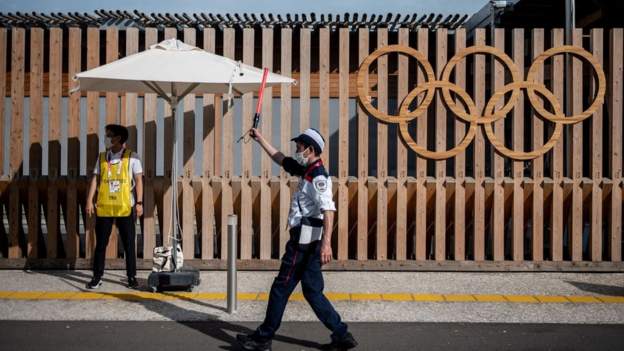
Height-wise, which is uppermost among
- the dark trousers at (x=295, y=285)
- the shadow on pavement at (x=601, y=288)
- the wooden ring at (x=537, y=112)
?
the wooden ring at (x=537, y=112)

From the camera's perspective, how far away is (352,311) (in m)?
8.52

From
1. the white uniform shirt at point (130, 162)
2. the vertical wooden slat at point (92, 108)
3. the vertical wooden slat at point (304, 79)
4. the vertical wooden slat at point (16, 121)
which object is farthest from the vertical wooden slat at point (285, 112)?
the vertical wooden slat at point (16, 121)

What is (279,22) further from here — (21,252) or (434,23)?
(21,252)

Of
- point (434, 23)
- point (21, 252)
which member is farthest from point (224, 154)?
point (434, 23)

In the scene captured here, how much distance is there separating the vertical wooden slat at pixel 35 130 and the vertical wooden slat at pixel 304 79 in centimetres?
353

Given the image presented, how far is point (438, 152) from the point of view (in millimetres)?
10945

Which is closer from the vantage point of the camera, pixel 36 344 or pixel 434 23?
pixel 36 344

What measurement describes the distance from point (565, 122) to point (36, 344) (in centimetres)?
739

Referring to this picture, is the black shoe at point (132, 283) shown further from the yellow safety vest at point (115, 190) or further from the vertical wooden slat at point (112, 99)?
the vertical wooden slat at point (112, 99)

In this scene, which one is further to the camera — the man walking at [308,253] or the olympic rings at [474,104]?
the olympic rings at [474,104]

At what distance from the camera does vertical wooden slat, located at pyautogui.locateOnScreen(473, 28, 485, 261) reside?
36.1 ft

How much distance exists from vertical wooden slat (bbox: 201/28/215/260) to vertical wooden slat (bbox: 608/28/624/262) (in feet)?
17.8

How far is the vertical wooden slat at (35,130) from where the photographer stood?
11047mm

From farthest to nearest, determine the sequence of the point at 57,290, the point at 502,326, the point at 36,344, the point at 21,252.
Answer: the point at 21,252 < the point at 57,290 < the point at 502,326 < the point at 36,344
